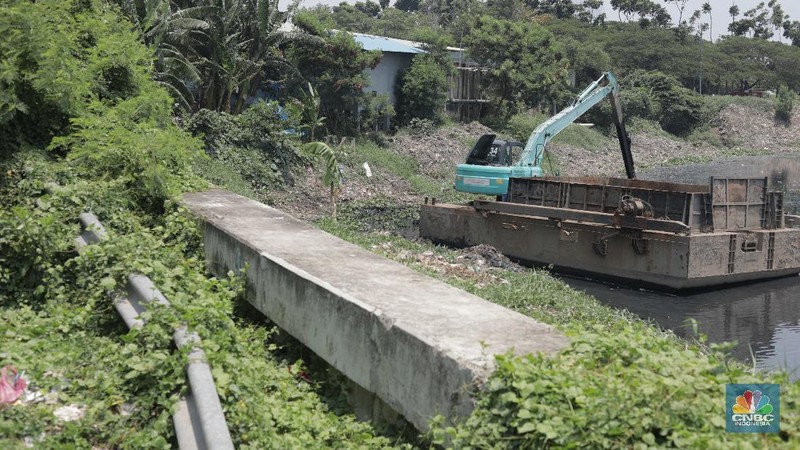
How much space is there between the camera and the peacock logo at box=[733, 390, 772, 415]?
3.93 metres

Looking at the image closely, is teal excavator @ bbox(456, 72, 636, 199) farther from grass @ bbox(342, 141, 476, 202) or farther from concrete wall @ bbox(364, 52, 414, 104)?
concrete wall @ bbox(364, 52, 414, 104)

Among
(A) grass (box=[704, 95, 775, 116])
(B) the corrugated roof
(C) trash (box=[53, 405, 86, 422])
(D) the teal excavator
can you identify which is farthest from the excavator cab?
(A) grass (box=[704, 95, 775, 116])

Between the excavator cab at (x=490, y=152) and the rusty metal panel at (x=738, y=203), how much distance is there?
6371 mm

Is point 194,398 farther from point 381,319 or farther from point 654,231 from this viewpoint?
point 654,231

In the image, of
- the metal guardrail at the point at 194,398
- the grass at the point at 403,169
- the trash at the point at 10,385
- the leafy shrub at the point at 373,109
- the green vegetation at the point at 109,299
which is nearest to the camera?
the metal guardrail at the point at 194,398

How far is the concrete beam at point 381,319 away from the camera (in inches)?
199

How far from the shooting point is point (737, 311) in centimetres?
1748

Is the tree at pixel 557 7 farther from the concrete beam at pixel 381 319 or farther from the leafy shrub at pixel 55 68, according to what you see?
the concrete beam at pixel 381 319

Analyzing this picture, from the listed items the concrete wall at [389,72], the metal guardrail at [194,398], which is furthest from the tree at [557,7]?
the metal guardrail at [194,398]

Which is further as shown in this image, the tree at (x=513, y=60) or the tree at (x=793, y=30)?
the tree at (x=793, y=30)

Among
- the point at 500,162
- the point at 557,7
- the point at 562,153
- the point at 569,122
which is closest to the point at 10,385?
the point at 500,162

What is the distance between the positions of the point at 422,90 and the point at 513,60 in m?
7.72

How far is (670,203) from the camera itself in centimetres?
1850

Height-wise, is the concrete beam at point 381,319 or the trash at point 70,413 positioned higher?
the concrete beam at point 381,319
